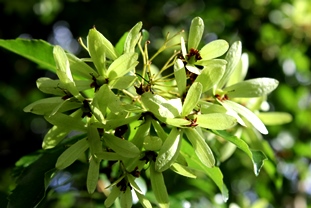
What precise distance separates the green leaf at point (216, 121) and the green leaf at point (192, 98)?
0.02 m

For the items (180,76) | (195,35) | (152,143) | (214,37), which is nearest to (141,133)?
(152,143)

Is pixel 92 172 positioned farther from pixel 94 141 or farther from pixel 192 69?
pixel 192 69

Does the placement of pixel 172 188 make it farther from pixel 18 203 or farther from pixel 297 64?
pixel 297 64

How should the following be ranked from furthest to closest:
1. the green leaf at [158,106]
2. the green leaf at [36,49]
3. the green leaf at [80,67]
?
the green leaf at [36,49]
the green leaf at [80,67]
the green leaf at [158,106]

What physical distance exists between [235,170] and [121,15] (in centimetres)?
110

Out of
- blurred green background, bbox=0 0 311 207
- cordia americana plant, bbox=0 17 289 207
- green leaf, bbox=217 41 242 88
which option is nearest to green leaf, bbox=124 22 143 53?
cordia americana plant, bbox=0 17 289 207

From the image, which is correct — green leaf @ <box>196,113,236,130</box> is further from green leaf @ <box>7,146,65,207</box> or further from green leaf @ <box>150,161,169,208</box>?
green leaf @ <box>7,146,65,207</box>

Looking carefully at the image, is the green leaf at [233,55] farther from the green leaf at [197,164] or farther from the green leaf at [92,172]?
the green leaf at [92,172]

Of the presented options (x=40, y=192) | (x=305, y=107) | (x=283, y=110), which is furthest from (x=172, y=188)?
(x=305, y=107)

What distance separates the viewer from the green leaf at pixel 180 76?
1.06 m

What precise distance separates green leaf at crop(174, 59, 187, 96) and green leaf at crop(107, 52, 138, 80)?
3.5 inches

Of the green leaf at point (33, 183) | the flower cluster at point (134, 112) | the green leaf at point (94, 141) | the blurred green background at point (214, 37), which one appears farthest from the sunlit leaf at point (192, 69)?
the blurred green background at point (214, 37)

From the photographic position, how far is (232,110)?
1109mm

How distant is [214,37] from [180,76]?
1718 millimetres
